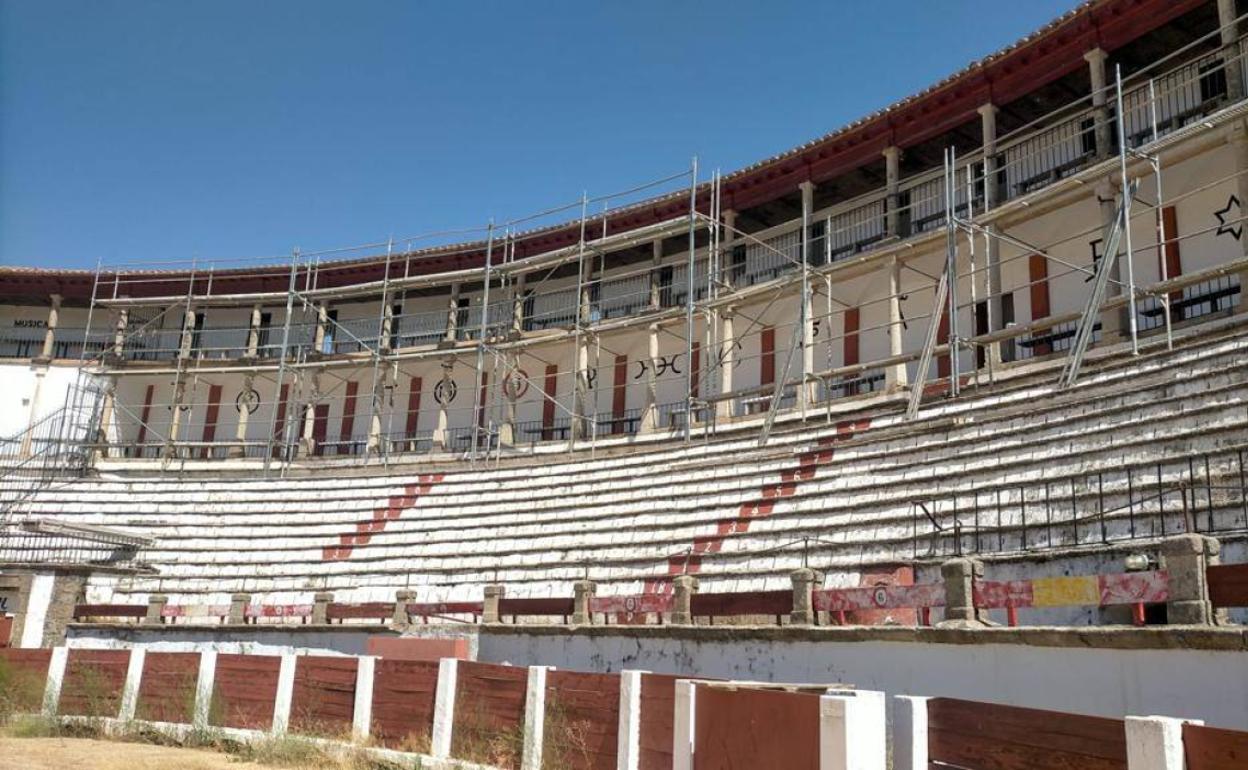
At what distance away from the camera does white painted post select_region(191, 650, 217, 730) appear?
48.8 ft

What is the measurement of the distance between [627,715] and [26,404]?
112 feet

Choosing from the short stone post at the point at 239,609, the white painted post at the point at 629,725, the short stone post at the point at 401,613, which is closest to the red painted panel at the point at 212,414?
the short stone post at the point at 239,609

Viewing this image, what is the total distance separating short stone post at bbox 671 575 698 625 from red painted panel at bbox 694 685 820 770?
569 cm

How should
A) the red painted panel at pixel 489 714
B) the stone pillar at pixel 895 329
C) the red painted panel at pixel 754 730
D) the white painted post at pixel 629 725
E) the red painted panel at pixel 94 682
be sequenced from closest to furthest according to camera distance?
the red painted panel at pixel 754 730 < the white painted post at pixel 629 725 < the red painted panel at pixel 489 714 < the red painted panel at pixel 94 682 < the stone pillar at pixel 895 329

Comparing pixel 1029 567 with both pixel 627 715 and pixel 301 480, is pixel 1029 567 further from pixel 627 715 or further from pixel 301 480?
pixel 301 480

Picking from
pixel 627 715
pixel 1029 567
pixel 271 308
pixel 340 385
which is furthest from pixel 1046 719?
pixel 271 308

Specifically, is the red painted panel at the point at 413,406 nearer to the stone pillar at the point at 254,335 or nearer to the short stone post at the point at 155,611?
the stone pillar at the point at 254,335

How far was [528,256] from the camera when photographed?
35.0 metres

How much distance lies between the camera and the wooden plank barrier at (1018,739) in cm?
612

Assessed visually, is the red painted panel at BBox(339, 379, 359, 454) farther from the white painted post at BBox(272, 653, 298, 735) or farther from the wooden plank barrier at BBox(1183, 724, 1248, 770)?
the wooden plank barrier at BBox(1183, 724, 1248, 770)

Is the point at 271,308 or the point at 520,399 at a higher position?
the point at 271,308

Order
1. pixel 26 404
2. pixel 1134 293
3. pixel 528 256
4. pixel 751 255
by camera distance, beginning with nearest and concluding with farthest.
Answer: pixel 1134 293 < pixel 751 255 < pixel 528 256 < pixel 26 404

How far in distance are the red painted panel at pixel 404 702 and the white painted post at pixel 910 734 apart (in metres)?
6.85

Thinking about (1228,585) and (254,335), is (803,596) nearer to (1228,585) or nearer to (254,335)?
(1228,585)
